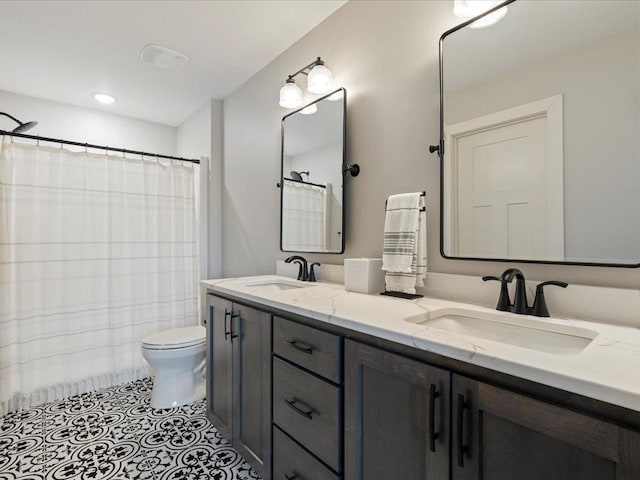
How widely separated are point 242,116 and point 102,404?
2283 mm

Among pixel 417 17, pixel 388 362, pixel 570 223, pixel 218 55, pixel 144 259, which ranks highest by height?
pixel 218 55

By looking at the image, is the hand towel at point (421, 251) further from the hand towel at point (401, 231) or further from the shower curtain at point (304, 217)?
the shower curtain at point (304, 217)

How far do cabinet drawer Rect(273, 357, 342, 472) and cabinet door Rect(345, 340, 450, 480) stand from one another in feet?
0.18

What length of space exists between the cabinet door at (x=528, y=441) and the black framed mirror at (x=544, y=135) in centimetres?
60

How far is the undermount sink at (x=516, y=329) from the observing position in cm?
90

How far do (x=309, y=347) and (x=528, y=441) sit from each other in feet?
2.14

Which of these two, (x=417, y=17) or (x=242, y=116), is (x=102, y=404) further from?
(x=417, y=17)

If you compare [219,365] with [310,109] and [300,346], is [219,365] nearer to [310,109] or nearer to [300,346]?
[300,346]

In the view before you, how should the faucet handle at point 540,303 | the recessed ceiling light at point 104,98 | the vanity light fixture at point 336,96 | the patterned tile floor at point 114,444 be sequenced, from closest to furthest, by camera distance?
the faucet handle at point 540,303, the patterned tile floor at point 114,444, the vanity light fixture at point 336,96, the recessed ceiling light at point 104,98

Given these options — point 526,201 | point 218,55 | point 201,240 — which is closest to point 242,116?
point 218,55

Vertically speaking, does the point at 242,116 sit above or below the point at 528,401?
above

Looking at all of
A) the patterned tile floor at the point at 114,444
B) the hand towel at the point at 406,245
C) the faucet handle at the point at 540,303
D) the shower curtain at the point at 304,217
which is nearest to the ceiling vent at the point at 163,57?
the shower curtain at the point at 304,217

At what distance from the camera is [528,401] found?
2.07 feet

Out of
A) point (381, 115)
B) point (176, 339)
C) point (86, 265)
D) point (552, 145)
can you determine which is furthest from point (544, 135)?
point (86, 265)
